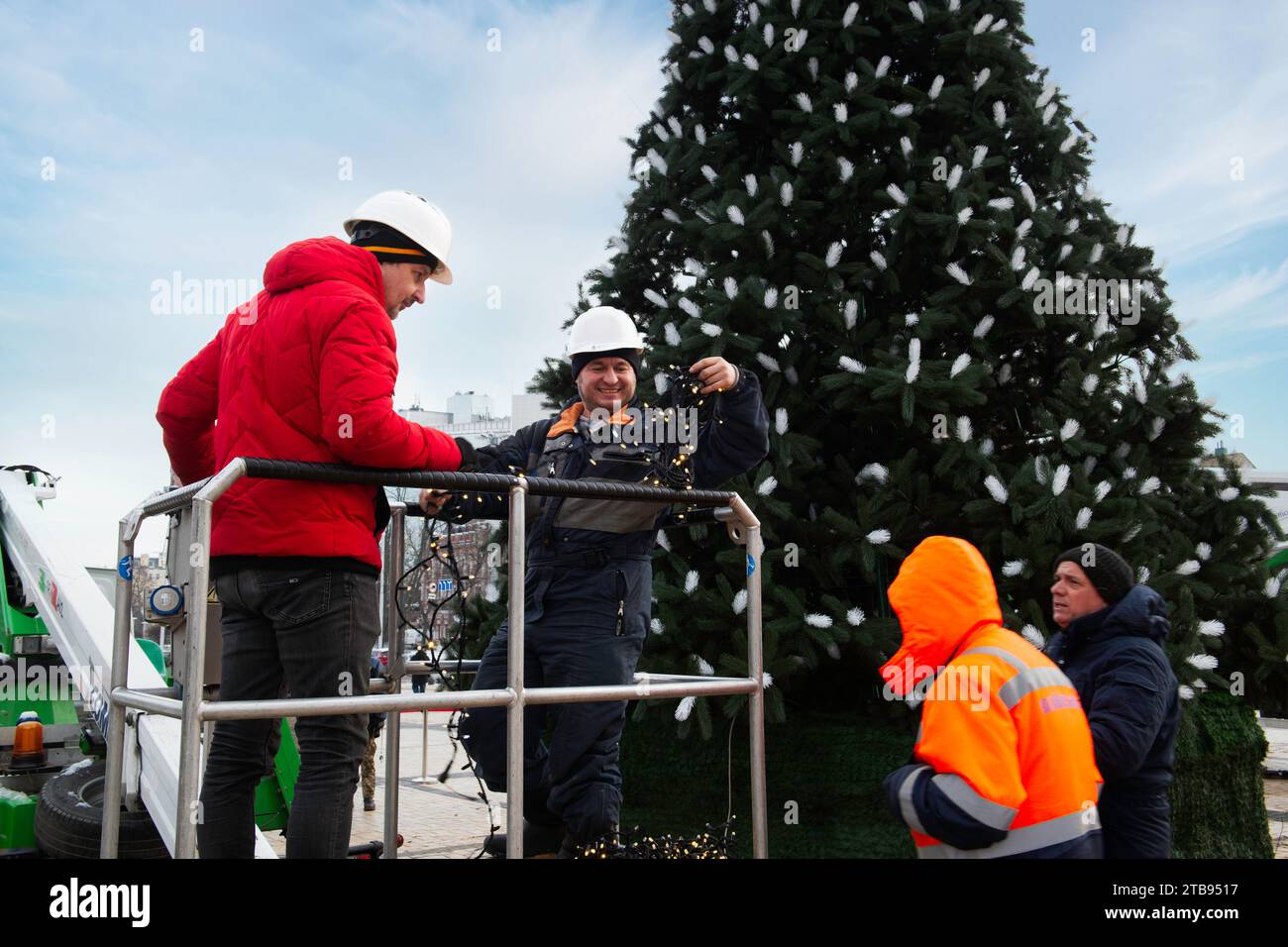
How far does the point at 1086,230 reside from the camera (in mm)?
5535

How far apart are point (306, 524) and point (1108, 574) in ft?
9.03

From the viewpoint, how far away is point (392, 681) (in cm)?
367

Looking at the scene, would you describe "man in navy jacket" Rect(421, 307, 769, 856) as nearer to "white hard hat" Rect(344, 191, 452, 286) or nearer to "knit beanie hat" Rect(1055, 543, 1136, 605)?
"white hard hat" Rect(344, 191, 452, 286)

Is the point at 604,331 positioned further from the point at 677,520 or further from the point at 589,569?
the point at 589,569

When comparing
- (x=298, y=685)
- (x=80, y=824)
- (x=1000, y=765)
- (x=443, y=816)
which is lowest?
(x=443, y=816)

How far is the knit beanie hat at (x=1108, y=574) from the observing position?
3.65 m

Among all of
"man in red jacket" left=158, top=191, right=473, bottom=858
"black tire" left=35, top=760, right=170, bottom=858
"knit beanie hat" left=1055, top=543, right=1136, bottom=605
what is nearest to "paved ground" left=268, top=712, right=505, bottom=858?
"black tire" left=35, top=760, right=170, bottom=858

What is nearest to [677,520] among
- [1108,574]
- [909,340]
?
[1108,574]

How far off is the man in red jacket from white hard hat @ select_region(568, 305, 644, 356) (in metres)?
0.89

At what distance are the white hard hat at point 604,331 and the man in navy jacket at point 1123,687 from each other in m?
1.84

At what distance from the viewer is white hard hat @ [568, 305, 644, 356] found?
355 cm

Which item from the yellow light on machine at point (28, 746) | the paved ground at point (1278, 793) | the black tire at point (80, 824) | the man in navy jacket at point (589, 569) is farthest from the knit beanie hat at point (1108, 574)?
the yellow light on machine at point (28, 746)

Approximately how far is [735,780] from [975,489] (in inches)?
74.4
